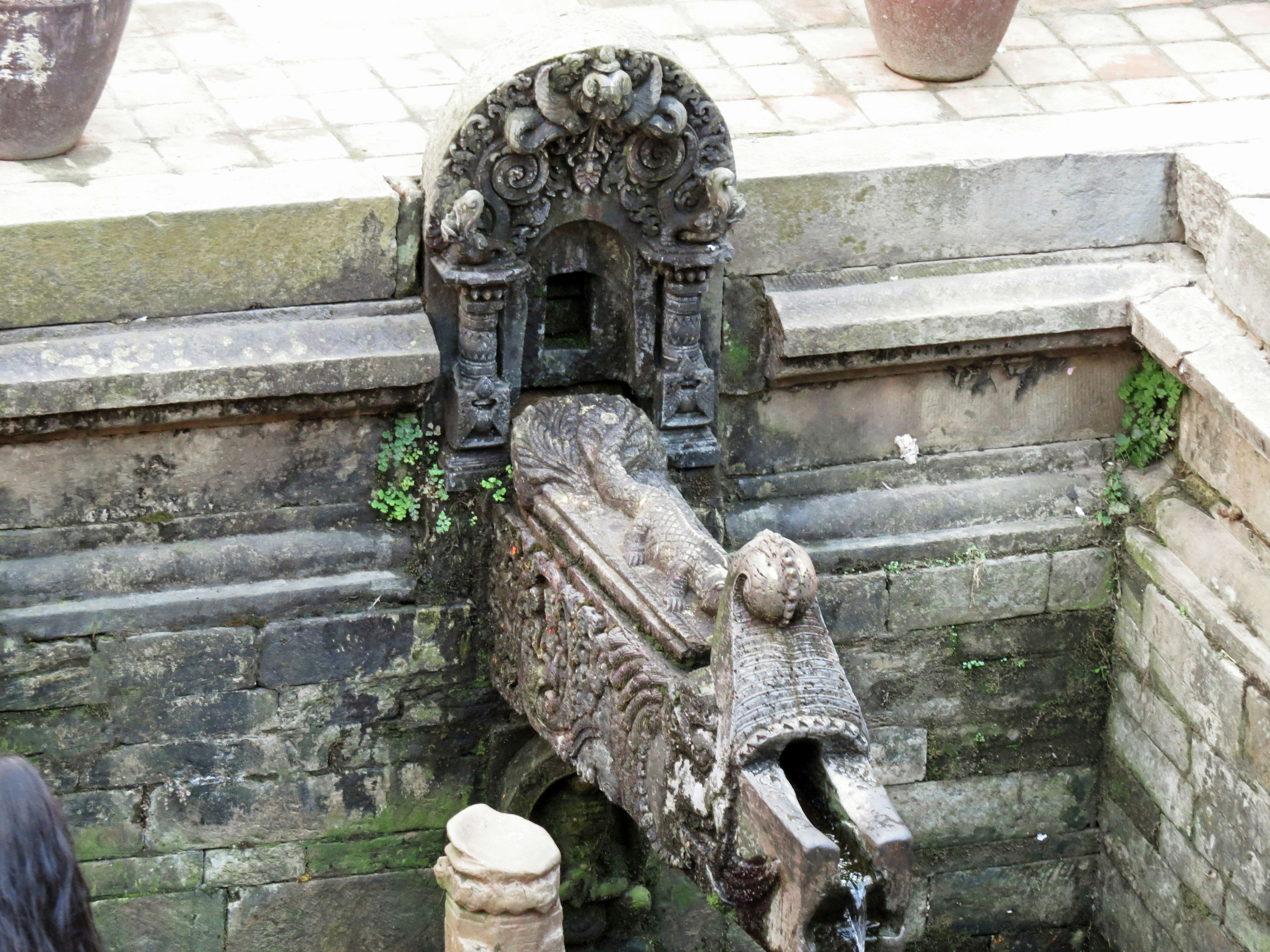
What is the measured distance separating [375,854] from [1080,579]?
2.52m

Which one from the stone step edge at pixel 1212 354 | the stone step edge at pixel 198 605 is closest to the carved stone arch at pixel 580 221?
the stone step edge at pixel 198 605

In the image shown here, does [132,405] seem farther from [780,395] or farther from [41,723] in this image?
[780,395]

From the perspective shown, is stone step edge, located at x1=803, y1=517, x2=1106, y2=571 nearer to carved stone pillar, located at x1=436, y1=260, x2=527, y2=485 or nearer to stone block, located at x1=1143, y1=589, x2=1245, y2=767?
stone block, located at x1=1143, y1=589, x2=1245, y2=767

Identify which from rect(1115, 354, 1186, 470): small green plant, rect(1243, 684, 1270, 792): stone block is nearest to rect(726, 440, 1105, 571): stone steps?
rect(1115, 354, 1186, 470): small green plant

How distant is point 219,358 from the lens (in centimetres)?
526

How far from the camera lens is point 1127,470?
642cm

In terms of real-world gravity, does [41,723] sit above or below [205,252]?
below

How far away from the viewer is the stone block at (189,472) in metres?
5.40

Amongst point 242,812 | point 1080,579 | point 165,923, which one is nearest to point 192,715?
point 242,812

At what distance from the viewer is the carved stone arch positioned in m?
5.06

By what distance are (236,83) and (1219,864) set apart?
4.06 metres

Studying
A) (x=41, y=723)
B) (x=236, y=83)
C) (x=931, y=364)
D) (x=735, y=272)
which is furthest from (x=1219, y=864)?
(x=236, y=83)

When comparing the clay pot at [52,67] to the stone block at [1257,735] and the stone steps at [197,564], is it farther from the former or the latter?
the stone block at [1257,735]

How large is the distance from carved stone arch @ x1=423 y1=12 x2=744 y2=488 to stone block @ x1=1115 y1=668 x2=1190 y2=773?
67.7 inches
